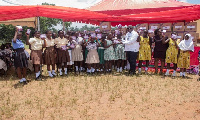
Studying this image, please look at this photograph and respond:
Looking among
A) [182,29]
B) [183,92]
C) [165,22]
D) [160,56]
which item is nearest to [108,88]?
[183,92]

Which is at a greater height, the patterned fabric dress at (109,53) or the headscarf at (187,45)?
the headscarf at (187,45)

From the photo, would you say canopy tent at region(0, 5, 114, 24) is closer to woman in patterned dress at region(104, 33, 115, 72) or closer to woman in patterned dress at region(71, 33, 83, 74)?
woman in patterned dress at region(71, 33, 83, 74)

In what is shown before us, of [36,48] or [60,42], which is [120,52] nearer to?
[60,42]

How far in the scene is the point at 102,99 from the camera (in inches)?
190

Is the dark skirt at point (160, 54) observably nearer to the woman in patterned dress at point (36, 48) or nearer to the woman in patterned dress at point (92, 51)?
the woman in patterned dress at point (92, 51)

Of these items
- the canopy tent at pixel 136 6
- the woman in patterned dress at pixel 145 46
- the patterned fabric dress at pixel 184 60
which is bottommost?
the patterned fabric dress at pixel 184 60

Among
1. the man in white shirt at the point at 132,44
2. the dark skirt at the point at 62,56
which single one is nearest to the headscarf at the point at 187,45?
the man in white shirt at the point at 132,44

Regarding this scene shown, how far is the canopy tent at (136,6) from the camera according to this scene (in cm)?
1191

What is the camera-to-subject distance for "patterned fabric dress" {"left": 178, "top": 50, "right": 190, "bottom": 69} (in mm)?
6824

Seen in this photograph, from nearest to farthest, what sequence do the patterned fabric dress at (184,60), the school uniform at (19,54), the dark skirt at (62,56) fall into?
the school uniform at (19,54) → the patterned fabric dress at (184,60) → the dark skirt at (62,56)

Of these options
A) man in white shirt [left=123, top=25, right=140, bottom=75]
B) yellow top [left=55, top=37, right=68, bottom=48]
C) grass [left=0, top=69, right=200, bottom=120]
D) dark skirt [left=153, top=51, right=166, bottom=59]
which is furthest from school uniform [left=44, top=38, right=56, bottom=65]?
dark skirt [left=153, top=51, right=166, bottom=59]

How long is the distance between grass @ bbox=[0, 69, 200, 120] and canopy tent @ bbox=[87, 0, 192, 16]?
6.55 meters

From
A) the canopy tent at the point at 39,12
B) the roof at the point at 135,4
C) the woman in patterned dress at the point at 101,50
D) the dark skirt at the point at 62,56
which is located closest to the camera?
the canopy tent at the point at 39,12

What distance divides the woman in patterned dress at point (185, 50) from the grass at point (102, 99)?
0.64 meters
